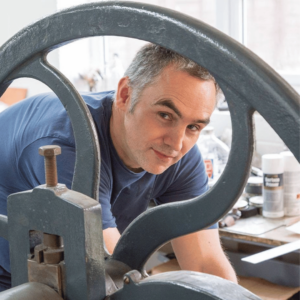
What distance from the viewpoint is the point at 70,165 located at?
1119 millimetres

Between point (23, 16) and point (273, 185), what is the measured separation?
191 cm

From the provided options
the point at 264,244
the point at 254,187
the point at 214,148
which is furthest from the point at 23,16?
the point at 264,244

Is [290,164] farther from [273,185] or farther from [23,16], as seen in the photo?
[23,16]

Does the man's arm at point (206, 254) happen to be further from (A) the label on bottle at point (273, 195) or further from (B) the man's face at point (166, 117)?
(A) the label on bottle at point (273, 195)

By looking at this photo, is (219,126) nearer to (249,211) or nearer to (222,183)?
(249,211)

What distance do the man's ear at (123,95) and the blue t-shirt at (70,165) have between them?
0.21ft

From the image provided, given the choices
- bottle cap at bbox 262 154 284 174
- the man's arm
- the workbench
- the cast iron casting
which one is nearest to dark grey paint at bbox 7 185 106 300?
the cast iron casting

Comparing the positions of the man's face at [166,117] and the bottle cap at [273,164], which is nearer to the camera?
the man's face at [166,117]

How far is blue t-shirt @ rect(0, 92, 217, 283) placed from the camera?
1213mm

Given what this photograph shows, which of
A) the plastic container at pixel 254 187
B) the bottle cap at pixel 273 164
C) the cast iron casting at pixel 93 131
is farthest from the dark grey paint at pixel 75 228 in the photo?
the plastic container at pixel 254 187

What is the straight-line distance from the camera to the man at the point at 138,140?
3.59 feet

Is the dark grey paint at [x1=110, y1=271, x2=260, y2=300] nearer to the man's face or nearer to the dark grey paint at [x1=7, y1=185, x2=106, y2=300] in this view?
the dark grey paint at [x1=7, y1=185, x2=106, y2=300]

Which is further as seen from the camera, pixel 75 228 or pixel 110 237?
pixel 110 237

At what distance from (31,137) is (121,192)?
33 centimetres
